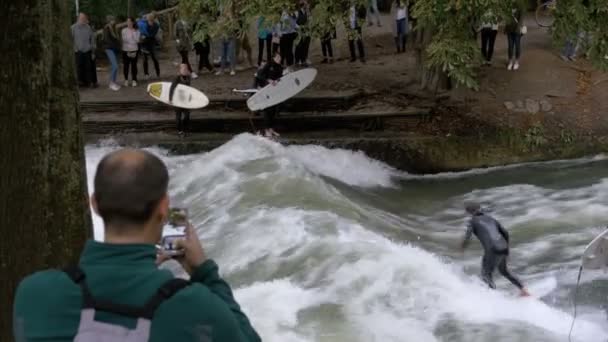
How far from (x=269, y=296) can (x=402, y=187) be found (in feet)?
26.0

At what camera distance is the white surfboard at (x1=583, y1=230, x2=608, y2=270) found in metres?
6.60

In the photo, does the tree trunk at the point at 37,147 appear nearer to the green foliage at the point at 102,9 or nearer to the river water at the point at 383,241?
the river water at the point at 383,241

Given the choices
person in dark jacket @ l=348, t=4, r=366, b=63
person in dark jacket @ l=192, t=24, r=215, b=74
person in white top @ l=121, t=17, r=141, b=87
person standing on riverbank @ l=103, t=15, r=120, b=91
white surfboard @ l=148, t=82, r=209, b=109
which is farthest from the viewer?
person in dark jacket @ l=192, t=24, r=215, b=74

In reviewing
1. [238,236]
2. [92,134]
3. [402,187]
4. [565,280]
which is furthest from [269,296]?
[92,134]

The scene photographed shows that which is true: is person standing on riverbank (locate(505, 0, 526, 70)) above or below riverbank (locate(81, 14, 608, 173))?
above

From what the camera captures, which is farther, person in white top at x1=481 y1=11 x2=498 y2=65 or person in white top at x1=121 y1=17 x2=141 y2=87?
person in white top at x1=481 y1=11 x2=498 y2=65

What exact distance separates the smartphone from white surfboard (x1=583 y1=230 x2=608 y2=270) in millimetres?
4787

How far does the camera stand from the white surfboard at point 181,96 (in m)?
17.4

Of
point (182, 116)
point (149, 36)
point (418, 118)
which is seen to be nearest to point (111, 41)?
point (149, 36)

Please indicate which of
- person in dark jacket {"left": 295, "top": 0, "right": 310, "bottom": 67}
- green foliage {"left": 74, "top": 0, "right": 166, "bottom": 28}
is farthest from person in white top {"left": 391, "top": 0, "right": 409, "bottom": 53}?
green foliage {"left": 74, "top": 0, "right": 166, "bottom": 28}

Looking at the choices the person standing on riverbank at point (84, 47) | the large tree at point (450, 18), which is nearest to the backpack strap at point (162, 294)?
the large tree at point (450, 18)

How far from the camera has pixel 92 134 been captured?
18.3 meters

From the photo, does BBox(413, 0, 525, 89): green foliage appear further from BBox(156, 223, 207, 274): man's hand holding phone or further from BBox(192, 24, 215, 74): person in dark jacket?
BBox(156, 223, 207, 274): man's hand holding phone

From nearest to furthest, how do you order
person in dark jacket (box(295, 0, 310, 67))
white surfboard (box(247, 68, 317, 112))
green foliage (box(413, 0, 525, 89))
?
green foliage (box(413, 0, 525, 89)), person in dark jacket (box(295, 0, 310, 67)), white surfboard (box(247, 68, 317, 112))
